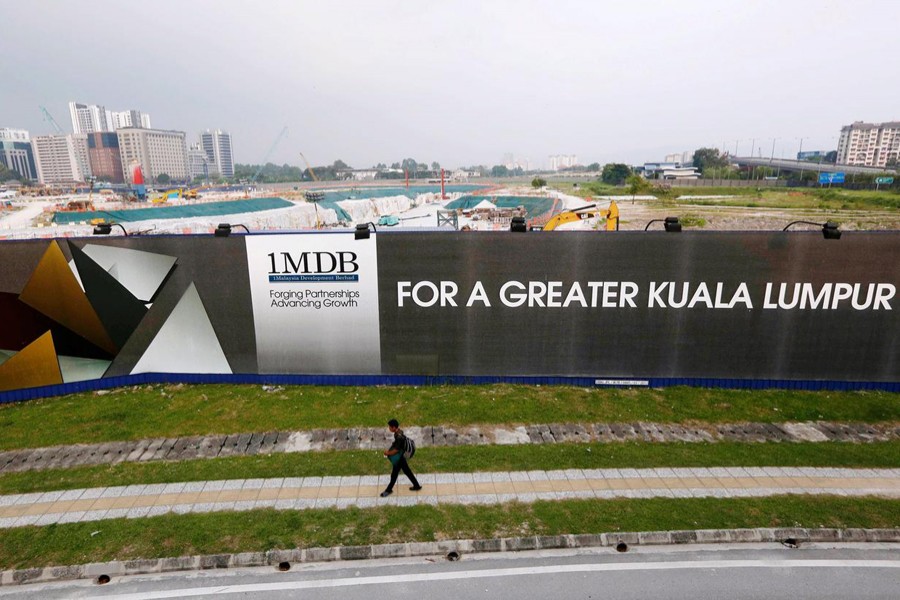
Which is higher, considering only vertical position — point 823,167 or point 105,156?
point 105,156

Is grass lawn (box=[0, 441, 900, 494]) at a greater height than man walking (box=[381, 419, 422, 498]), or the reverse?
man walking (box=[381, 419, 422, 498])

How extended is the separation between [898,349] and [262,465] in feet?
49.9

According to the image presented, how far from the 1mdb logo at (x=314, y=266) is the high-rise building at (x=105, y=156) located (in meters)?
222

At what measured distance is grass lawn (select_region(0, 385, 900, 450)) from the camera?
11109mm

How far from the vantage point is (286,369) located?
13.3 m

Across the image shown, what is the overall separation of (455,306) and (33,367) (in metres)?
10.8

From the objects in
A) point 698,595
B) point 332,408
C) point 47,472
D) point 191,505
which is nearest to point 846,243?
point 698,595

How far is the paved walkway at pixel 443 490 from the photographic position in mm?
8367

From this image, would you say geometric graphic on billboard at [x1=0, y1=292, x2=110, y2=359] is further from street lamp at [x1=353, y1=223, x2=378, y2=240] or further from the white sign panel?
street lamp at [x1=353, y1=223, x2=378, y2=240]

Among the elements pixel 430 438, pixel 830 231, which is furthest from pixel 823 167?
pixel 430 438

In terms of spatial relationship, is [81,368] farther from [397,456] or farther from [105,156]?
[105,156]

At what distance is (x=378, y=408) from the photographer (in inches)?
465

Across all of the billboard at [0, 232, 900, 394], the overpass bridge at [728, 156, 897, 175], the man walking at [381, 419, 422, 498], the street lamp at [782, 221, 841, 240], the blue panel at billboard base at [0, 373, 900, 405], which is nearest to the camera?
the man walking at [381, 419, 422, 498]

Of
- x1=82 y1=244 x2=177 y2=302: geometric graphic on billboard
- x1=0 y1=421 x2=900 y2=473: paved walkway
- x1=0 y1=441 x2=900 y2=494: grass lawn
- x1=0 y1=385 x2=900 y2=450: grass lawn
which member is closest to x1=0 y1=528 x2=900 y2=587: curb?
x1=0 y1=441 x2=900 y2=494: grass lawn
